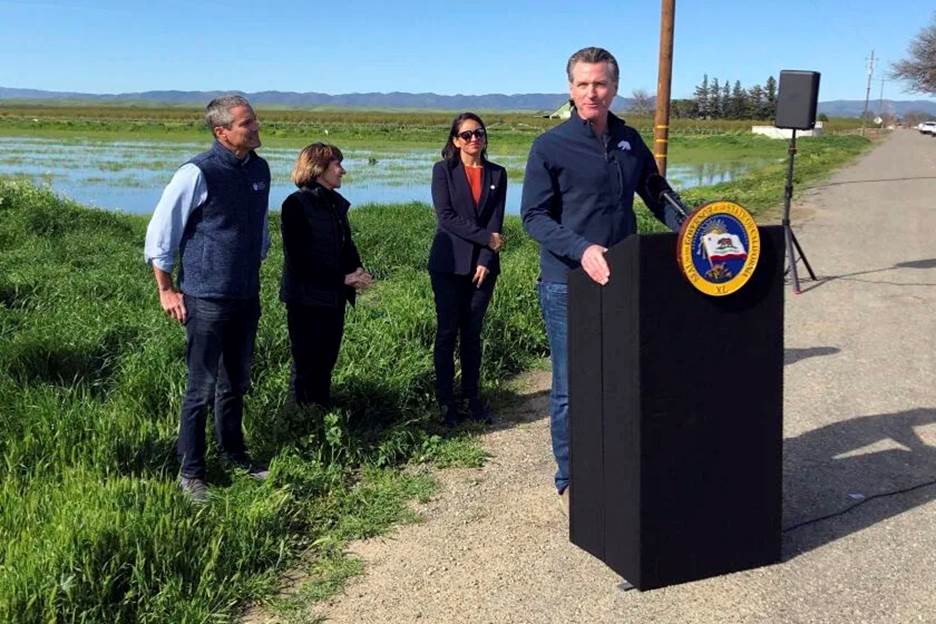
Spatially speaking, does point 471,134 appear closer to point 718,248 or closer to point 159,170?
point 718,248

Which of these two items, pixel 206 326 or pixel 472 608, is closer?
pixel 472 608

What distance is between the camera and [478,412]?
5.31 metres

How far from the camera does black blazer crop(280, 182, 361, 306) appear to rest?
4598 millimetres

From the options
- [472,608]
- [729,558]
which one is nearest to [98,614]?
Answer: [472,608]

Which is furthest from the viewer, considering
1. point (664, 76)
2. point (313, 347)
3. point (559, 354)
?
point (664, 76)

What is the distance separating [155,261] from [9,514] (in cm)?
118

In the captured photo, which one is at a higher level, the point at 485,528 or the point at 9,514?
the point at 9,514

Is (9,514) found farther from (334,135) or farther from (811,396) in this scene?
(334,135)

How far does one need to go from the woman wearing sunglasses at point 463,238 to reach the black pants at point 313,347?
652mm

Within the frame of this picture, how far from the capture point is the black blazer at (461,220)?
496 centimetres

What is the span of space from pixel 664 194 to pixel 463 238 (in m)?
1.64

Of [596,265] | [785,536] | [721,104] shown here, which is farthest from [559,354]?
[721,104]

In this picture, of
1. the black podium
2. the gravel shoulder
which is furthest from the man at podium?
the gravel shoulder

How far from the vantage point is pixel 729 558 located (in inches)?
132
